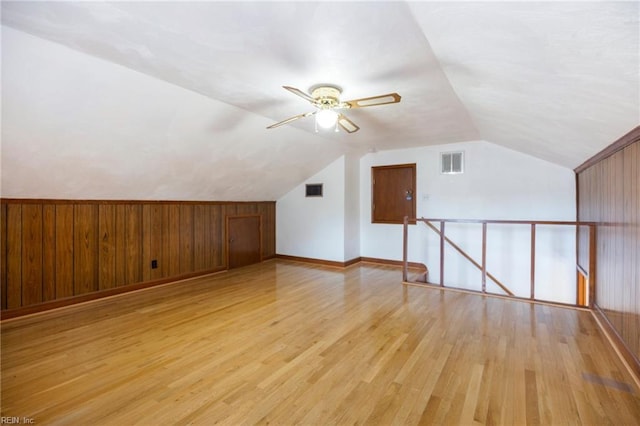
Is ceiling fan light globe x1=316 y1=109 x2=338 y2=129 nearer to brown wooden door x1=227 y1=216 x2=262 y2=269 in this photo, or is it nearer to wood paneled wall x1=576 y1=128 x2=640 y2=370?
wood paneled wall x1=576 y1=128 x2=640 y2=370

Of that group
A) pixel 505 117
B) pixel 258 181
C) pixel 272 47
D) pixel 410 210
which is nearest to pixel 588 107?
pixel 505 117

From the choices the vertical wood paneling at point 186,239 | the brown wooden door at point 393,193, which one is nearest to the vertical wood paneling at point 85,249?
the vertical wood paneling at point 186,239

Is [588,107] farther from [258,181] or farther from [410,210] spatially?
[258,181]

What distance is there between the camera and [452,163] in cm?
527

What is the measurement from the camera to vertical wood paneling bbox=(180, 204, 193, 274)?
4.80m

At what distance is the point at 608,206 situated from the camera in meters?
2.83

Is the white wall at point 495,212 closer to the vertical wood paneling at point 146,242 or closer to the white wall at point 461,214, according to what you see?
the white wall at point 461,214

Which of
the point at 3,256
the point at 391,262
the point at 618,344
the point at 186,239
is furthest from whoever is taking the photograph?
the point at 391,262

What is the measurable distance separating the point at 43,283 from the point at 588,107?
17.6ft

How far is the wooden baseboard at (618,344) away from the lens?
2.10 m

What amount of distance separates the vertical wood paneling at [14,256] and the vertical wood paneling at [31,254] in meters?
0.03

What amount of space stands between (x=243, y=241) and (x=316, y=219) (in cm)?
152

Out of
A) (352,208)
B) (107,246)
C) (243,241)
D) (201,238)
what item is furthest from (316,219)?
(107,246)

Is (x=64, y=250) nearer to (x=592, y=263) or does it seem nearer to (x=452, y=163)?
(x=452, y=163)
